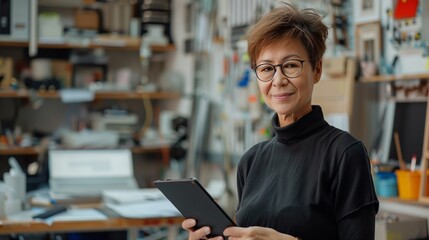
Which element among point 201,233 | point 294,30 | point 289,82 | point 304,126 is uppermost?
point 294,30

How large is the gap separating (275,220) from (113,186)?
214cm

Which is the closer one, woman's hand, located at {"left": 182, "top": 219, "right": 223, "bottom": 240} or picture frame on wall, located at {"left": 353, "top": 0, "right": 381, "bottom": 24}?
woman's hand, located at {"left": 182, "top": 219, "right": 223, "bottom": 240}

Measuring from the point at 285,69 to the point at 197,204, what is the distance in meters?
0.40

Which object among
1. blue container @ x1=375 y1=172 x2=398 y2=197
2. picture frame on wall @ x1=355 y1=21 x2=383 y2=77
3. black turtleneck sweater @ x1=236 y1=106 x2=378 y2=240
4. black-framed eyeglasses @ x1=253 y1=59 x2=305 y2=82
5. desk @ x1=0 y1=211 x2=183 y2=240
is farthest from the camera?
picture frame on wall @ x1=355 y1=21 x2=383 y2=77

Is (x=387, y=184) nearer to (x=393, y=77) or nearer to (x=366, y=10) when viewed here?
(x=393, y=77)

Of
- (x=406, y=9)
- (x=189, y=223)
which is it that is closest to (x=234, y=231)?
(x=189, y=223)

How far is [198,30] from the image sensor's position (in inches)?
208

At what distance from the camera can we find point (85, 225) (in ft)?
9.02

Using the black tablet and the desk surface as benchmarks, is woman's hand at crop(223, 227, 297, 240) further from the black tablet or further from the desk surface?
the desk surface

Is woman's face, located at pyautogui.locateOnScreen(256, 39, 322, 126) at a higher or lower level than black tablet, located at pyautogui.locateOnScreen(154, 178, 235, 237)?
higher

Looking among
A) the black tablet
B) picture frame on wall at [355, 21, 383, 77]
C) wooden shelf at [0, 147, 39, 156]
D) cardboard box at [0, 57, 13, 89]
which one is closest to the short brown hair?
the black tablet

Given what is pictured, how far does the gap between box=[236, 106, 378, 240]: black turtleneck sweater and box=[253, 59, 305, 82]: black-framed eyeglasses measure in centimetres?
11

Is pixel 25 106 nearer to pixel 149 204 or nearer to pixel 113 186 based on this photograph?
pixel 113 186

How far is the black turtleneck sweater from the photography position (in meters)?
1.40
